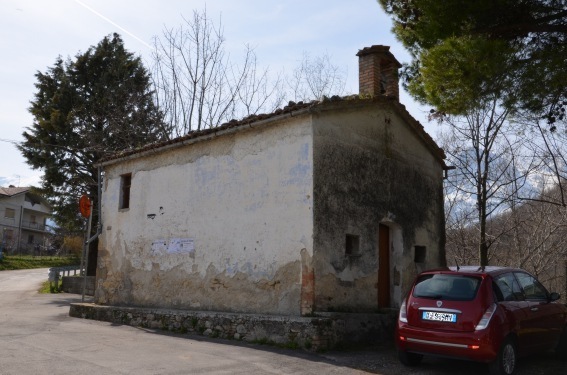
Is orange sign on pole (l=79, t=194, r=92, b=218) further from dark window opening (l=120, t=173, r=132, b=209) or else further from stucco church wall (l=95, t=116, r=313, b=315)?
dark window opening (l=120, t=173, r=132, b=209)

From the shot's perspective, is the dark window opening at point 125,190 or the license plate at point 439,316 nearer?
the license plate at point 439,316

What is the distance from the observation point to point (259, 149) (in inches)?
416

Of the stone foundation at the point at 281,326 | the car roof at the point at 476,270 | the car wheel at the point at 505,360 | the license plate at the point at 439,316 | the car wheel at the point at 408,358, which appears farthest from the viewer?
the stone foundation at the point at 281,326

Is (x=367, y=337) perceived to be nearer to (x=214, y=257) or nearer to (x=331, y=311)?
(x=331, y=311)

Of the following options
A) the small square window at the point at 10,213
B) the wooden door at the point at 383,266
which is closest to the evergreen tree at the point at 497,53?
the wooden door at the point at 383,266

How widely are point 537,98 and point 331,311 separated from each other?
5280mm

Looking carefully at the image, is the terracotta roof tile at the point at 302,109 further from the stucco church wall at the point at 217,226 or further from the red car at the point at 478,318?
the red car at the point at 478,318

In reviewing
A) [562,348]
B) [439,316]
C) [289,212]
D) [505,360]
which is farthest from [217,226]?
[562,348]

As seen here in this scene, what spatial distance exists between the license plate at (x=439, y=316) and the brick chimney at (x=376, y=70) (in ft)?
20.0

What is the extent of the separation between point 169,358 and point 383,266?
218 inches

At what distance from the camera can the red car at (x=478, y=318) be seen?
21.0 feet

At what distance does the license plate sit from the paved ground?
0.86 metres

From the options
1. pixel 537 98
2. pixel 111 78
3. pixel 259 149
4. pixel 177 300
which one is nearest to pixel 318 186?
pixel 259 149

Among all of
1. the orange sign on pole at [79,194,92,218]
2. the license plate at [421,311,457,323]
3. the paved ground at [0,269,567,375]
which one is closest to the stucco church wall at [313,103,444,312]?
the paved ground at [0,269,567,375]
